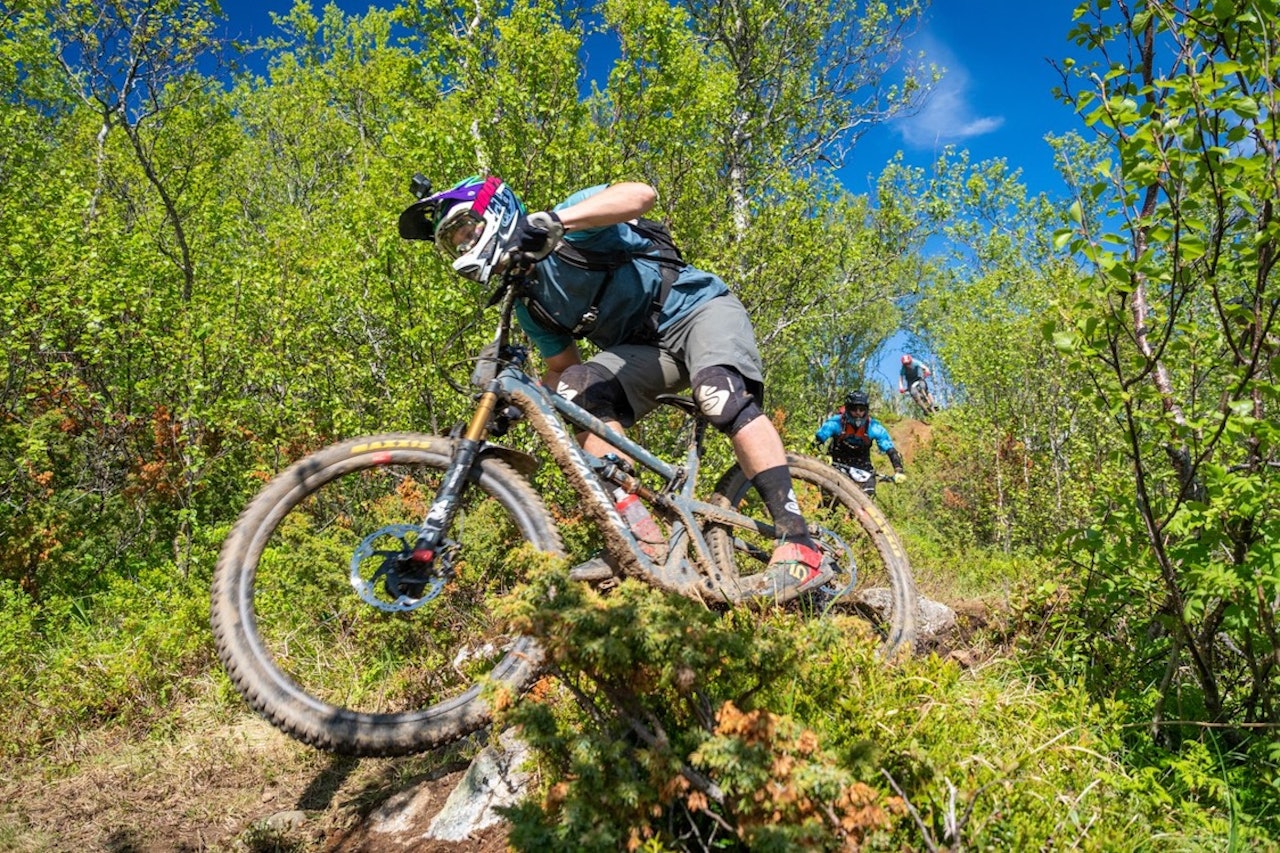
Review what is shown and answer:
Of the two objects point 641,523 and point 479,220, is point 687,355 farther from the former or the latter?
point 479,220

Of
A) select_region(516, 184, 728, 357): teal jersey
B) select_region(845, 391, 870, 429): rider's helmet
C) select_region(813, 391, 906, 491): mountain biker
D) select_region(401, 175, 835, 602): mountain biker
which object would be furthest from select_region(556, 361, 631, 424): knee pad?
select_region(845, 391, 870, 429): rider's helmet

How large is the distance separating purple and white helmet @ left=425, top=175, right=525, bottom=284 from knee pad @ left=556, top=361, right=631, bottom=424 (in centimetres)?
69

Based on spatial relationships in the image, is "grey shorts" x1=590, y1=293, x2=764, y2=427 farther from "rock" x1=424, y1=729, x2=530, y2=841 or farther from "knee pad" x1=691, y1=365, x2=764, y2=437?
"rock" x1=424, y1=729, x2=530, y2=841

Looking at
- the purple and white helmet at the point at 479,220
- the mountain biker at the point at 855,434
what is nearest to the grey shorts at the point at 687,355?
the purple and white helmet at the point at 479,220

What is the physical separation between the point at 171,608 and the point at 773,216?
7.33 metres

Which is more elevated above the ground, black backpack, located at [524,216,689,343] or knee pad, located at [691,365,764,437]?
black backpack, located at [524,216,689,343]

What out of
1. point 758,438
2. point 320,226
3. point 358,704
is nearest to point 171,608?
point 358,704

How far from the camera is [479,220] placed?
2725mm

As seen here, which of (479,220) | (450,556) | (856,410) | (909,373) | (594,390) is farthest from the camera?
(909,373)

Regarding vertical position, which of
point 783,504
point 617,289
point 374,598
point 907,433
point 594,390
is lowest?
point 374,598

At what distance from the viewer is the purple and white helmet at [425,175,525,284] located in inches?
106

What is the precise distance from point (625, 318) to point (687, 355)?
0.37 m

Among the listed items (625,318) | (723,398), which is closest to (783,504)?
(723,398)

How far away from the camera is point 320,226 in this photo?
42.3 feet
